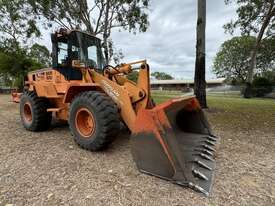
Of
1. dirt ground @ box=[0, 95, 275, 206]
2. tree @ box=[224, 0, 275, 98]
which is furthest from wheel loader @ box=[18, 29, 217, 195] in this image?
tree @ box=[224, 0, 275, 98]

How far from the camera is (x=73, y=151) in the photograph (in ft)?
13.1

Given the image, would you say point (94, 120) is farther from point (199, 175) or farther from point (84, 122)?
point (199, 175)

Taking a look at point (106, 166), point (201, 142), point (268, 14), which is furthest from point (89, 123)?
point (268, 14)

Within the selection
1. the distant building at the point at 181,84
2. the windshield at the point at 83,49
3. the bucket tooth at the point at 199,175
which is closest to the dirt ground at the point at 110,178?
the bucket tooth at the point at 199,175

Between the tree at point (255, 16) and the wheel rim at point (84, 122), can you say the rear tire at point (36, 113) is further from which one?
the tree at point (255, 16)

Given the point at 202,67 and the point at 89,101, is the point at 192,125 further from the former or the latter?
the point at 202,67

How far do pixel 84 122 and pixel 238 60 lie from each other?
Answer: 47.0m

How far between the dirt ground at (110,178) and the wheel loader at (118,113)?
19 cm

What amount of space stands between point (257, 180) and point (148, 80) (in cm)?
225

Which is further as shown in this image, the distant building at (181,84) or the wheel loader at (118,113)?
the distant building at (181,84)

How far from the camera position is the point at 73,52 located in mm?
4863

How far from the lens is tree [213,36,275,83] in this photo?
40.2m

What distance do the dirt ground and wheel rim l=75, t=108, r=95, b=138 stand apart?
1.13ft

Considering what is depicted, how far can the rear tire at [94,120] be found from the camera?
352 centimetres
